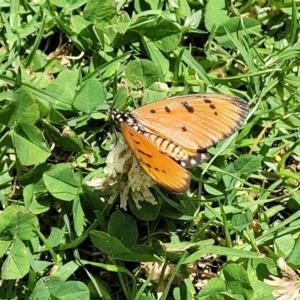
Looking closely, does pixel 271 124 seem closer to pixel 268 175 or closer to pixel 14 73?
pixel 268 175

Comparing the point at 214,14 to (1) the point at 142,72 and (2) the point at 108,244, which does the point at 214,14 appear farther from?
(2) the point at 108,244

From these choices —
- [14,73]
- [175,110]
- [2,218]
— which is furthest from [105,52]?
[2,218]

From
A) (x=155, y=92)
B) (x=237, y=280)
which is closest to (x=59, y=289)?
(x=237, y=280)

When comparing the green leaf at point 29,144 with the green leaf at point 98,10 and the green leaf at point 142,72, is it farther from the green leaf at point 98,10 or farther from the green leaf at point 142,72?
the green leaf at point 98,10

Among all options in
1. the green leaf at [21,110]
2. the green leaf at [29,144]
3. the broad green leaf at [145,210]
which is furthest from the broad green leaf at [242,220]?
the green leaf at [21,110]

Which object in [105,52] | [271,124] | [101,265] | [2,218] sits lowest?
[101,265]

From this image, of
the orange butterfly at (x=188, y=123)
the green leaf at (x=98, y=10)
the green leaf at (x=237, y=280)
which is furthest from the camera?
the green leaf at (x=98, y=10)

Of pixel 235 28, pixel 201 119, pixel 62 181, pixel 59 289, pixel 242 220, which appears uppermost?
pixel 235 28
